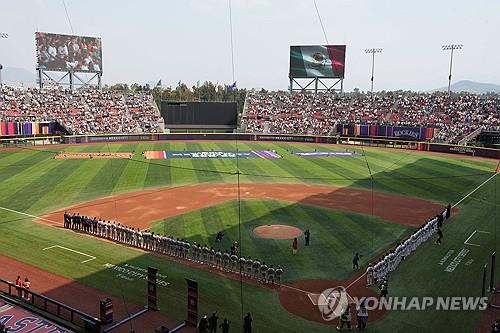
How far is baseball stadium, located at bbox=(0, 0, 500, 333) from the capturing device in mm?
18297

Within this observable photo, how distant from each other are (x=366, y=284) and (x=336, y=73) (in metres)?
79.7

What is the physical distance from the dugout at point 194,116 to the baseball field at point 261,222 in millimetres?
31855

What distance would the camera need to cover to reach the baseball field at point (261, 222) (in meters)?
19.8

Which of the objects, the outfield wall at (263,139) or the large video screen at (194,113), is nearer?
the outfield wall at (263,139)

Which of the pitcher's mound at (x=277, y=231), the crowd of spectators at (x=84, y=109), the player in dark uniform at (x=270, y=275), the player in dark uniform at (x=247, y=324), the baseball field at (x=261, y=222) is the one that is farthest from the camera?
the crowd of spectators at (x=84, y=109)

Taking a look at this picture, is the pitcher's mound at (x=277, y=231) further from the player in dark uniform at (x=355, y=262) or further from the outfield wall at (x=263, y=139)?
the outfield wall at (x=263, y=139)

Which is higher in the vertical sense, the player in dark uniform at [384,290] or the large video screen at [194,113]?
the large video screen at [194,113]

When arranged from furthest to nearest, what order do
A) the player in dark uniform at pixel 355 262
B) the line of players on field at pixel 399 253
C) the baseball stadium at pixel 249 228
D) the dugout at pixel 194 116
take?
the dugout at pixel 194 116 → the player in dark uniform at pixel 355 262 → the line of players on field at pixel 399 253 → the baseball stadium at pixel 249 228

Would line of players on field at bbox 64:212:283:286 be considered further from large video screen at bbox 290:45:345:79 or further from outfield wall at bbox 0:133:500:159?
large video screen at bbox 290:45:345:79

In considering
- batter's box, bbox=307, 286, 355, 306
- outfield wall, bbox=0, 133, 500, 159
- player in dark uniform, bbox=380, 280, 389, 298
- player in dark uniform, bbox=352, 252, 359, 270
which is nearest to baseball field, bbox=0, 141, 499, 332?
batter's box, bbox=307, 286, 355, 306

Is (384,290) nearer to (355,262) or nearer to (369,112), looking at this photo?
(355,262)

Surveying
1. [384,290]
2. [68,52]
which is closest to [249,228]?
[384,290]

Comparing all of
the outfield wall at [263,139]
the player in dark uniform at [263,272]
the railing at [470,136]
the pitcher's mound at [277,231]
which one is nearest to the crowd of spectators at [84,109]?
the outfield wall at [263,139]

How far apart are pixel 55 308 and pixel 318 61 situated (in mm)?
85484
